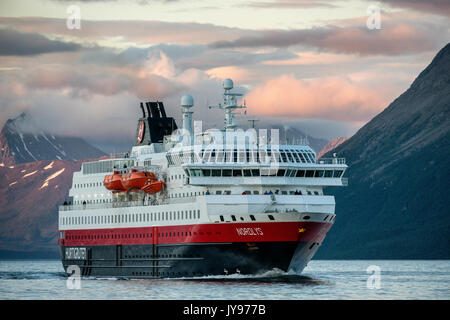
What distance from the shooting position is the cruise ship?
79.4m

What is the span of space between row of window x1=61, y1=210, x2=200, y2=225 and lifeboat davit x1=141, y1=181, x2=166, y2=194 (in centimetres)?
194

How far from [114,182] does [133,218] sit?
3937 mm

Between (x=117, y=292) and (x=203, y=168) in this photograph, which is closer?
(x=117, y=292)

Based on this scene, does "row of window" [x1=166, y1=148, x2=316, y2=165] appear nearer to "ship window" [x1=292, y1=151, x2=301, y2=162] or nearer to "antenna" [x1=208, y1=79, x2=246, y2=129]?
"ship window" [x1=292, y1=151, x2=301, y2=162]

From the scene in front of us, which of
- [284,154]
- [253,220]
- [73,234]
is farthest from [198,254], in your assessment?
[73,234]

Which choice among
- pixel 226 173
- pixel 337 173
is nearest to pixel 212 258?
pixel 226 173

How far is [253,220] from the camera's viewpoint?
79.1 m

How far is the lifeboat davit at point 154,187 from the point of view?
288 ft

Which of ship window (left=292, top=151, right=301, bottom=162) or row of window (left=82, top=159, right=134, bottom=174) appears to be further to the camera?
row of window (left=82, top=159, right=134, bottom=174)

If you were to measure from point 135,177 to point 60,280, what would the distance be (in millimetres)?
15806

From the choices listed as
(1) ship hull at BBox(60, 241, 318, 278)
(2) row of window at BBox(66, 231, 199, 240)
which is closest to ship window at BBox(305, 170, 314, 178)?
(1) ship hull at BBox(60, 241, 318, 278)
